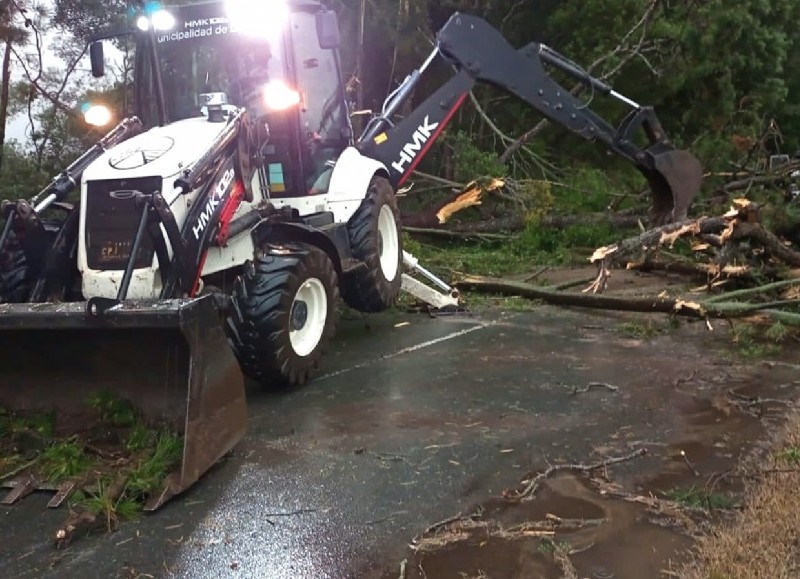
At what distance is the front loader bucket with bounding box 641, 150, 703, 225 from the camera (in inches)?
405

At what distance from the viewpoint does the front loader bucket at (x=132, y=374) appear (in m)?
4.66

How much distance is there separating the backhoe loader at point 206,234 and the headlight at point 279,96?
2 cm

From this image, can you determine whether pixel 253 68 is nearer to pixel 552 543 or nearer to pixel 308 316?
pixel 308 316

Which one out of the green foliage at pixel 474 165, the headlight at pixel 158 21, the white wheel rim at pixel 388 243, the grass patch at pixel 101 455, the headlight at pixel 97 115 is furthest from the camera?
the green foliage at pixel 474 165

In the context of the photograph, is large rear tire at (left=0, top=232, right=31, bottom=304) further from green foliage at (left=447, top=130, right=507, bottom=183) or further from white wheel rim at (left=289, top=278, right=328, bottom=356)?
green foliage at (left=447, top=130, right=507, bottom=183)

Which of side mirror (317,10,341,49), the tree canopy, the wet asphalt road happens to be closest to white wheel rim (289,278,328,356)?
the wet asphalt road

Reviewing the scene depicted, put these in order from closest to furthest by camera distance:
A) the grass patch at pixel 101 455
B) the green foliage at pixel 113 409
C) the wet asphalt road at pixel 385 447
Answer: the wet asphalt road at pixel 385 447 < the grass patch at pixel 101 455 < the green foliage at pixel 113 409

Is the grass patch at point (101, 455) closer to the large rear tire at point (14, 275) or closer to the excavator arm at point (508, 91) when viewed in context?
the large rear tire at point (14, 275)

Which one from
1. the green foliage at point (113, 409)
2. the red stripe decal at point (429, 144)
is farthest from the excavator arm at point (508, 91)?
the green foliage at point (113, 409)

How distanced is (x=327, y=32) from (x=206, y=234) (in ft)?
7.47

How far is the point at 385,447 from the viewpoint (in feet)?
17.4

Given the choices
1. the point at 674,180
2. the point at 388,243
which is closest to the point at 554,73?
the point at 674,180

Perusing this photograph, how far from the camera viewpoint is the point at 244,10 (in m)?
7.13

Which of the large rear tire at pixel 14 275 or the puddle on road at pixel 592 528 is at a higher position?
the large rear tire at pixel 14 275
